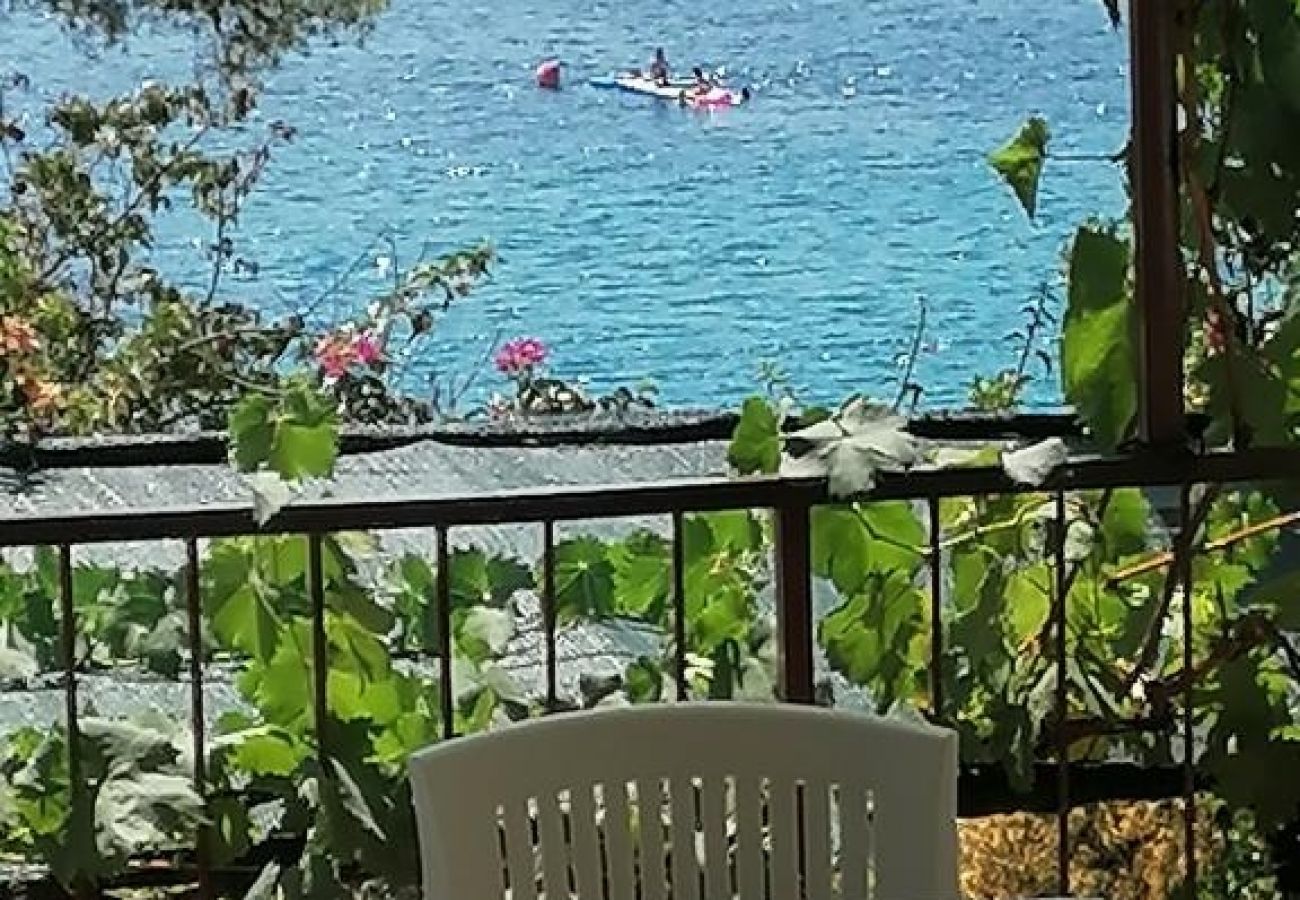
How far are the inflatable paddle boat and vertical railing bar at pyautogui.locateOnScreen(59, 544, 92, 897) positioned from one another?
0.78 meters

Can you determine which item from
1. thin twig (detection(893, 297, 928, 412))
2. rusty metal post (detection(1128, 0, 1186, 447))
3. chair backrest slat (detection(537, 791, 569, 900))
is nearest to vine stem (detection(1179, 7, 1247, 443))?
rusty metal post (detection(1128, 0, 1186, 447))

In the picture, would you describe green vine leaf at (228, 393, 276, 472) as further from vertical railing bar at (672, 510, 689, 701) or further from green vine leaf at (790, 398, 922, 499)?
green vine leaf at (790, 398, 922, 499)

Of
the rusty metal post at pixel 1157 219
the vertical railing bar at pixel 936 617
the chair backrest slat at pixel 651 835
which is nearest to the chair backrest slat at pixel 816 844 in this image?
the chair backrest slat at pixel 651 835

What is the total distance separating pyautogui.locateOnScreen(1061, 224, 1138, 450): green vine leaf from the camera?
107 inches

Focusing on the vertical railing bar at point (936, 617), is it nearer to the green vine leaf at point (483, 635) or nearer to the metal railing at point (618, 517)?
the metal railing at point (618, 517)

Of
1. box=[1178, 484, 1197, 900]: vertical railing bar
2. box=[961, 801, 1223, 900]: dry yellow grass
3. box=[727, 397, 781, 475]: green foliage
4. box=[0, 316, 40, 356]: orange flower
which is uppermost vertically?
box=[0, 316, 40, 356]: orange flower

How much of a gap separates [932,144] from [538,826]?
1164mm

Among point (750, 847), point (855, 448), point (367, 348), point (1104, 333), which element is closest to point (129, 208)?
point (367, 348)

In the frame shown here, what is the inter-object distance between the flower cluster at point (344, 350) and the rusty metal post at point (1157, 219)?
2.78ft

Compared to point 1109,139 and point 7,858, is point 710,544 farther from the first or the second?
point 7,858

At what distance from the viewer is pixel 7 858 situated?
272 cm

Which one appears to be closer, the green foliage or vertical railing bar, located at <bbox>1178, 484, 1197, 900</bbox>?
the green foliage

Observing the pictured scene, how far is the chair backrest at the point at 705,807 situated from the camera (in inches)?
76.5

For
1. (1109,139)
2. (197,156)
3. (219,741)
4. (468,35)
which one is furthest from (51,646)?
(1109,139)
